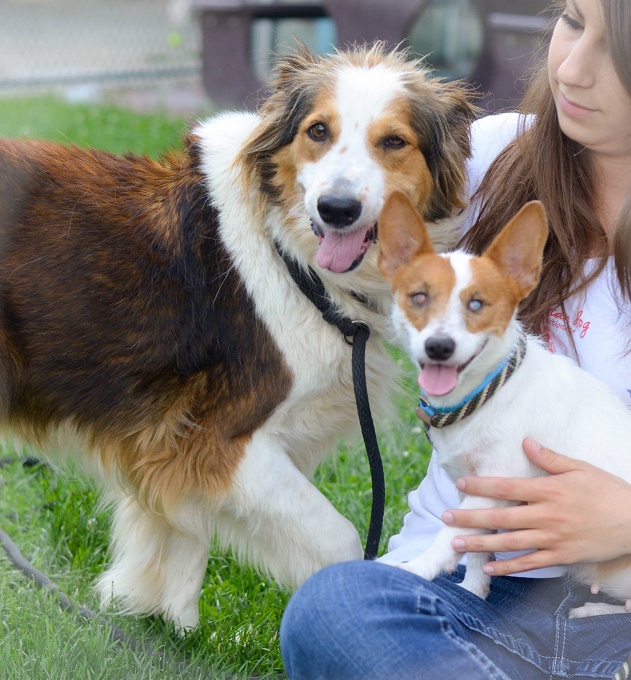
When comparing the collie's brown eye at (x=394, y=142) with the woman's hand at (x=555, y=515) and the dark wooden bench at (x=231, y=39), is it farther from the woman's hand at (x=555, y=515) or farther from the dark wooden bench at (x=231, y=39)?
the dark wooden bench at (x=231, y=39)

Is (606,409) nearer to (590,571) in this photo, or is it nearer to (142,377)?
(590,571)

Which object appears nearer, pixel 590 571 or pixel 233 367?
pixel 590 571

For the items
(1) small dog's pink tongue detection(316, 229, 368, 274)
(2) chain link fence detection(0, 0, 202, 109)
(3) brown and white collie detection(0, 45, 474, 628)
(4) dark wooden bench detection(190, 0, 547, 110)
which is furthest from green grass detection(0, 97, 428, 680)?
(2) chain link fence detection(0, 0, 202, 109)

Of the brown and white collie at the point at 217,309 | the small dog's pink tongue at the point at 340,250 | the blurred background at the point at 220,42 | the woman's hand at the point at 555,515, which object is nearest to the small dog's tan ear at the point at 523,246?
the woman's hand at the point at 555,515

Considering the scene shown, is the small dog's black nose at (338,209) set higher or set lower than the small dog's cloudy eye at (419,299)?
lower

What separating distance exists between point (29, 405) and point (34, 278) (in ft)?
1.26

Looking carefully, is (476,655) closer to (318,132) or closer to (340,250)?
(340,250)

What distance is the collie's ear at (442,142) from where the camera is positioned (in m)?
2.64

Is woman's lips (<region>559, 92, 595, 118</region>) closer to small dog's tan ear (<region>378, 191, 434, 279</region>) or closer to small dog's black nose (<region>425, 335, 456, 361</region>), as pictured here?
small dog's tan ear (<region>378, 191, 434, 279</region>)

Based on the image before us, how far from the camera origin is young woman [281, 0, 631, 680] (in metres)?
1.97

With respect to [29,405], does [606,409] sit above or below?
above

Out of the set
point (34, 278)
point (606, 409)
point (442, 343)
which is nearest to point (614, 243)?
point (606, 409)

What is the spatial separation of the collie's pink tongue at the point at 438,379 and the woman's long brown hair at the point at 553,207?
632 millimetres

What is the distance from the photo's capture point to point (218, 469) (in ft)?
8.82
